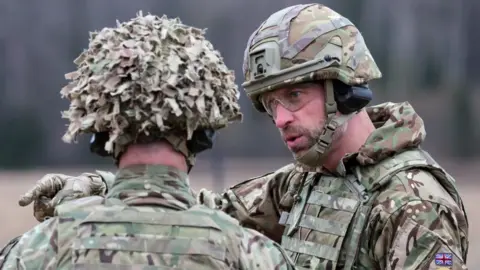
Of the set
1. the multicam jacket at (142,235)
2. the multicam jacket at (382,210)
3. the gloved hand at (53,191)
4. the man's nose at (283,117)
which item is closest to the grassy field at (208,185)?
the multicam jacket at (382,210)

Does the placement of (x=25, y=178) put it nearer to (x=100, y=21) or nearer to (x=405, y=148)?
(x=100, y=21)

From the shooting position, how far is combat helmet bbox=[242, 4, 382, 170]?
3990mm

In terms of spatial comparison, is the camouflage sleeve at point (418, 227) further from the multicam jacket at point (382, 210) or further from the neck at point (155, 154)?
the neck at point (155, 154)

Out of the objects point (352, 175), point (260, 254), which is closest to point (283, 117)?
point (352, 175)

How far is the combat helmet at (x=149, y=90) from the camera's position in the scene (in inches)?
111

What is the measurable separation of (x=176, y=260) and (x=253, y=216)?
5.69 feet

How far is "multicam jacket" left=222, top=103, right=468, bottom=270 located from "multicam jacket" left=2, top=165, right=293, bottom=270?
37.1 inches

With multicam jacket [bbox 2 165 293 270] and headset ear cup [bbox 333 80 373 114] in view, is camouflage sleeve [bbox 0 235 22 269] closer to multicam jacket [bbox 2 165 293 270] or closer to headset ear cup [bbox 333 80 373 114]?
multicam jacket [bbox 2 165 293 270]

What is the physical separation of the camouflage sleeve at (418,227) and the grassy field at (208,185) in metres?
6.61

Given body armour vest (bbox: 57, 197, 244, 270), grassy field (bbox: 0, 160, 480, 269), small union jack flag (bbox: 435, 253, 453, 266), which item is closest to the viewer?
body armour vest (bbox: 57, 197, 244, 270)

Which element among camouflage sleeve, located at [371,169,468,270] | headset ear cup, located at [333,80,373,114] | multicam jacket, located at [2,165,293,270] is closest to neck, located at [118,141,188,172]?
multicam jacket, located at [2,165,293,270]

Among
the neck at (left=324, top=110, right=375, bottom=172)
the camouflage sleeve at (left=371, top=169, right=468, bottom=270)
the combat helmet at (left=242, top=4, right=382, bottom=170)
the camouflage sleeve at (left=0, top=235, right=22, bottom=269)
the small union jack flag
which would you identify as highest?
the combat helmet at (left=242, top=4, right=382, bottom=170)

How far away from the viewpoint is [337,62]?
4000 millimetres

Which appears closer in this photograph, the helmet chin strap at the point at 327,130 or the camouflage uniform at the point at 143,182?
the camouflage uniform at the point at 143,182
